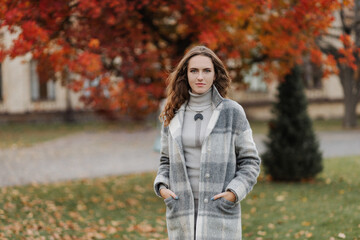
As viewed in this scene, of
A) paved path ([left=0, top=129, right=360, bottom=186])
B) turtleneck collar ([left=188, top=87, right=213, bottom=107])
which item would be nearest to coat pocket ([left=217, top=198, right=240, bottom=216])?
turtleneck collar ([left=188, top=87, right=213, bottom=107])

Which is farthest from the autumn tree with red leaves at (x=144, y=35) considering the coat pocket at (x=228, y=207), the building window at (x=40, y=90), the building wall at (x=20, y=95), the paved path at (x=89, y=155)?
the building window at (x=40, y=90)

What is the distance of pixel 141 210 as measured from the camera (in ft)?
26.4

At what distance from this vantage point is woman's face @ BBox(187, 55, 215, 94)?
304 centimetres

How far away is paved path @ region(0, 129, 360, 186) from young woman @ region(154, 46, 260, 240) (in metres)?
8.16

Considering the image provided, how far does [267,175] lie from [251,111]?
51.5ft

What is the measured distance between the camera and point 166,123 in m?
3.17

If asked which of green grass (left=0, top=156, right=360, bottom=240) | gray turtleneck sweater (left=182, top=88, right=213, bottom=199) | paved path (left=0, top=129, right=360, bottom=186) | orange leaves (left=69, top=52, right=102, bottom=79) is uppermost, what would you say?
orange leaves (left=69, top=52, right=102, bottom=79)

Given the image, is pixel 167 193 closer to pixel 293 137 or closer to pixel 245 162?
pixel 245 162

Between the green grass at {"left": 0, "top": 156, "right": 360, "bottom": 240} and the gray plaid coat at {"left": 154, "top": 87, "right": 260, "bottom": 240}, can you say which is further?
the green grass at {"left": 0, "top": 156, "right": 360, "bottom": 240}

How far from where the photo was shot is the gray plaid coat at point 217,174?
293cm

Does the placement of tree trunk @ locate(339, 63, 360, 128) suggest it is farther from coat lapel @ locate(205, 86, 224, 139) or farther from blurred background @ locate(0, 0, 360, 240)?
coat lapel @ locate(205, 86, 224, 139)

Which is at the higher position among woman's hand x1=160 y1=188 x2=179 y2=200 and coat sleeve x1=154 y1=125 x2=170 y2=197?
coat sleeve x1=154 y1=125 x2=170 y2=197

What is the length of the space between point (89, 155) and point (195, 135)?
12.5 m

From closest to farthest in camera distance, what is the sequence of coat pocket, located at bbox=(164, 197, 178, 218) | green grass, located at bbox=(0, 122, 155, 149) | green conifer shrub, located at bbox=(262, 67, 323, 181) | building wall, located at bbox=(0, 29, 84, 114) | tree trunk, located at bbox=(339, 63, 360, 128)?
coat pocket, located at bbox=(164, 197, 178, 218) → green conifer shrub, located at bbox=(262, 67, 323, 181) → green grass, located at bbox=(0, 122, 155, 149) → tree trunk, located at bbox=(339, 63, 360, 128) → building wall, located at bbox=(0, 29, 84, 114)
